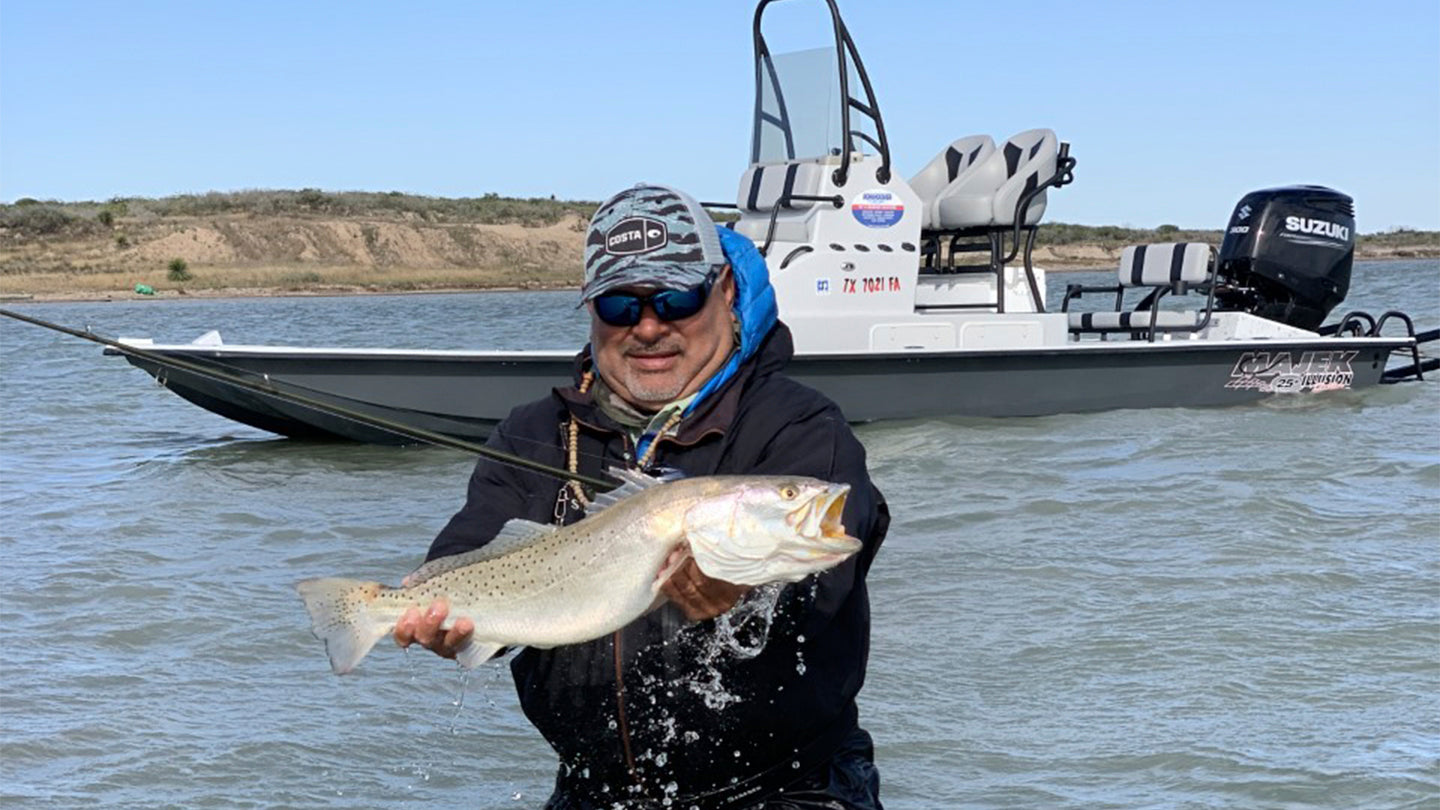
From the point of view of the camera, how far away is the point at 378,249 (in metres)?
76.2

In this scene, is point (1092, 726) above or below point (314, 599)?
below

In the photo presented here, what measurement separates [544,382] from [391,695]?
692 cm

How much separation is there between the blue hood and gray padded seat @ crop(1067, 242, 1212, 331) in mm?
12316

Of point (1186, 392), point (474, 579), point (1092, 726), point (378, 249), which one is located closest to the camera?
point (474, 579)

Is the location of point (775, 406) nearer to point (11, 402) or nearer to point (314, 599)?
point (314, 599)

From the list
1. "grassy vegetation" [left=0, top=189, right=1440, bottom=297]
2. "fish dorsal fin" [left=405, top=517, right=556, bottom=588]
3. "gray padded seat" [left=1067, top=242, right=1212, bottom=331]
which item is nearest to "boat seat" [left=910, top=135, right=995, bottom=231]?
"gray padded seat" [left=1067, top=242, right=1212, bottom=331]

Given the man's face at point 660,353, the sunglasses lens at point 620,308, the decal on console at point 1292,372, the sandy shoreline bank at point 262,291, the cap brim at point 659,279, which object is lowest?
the sandy shoreline bank at point 262,291

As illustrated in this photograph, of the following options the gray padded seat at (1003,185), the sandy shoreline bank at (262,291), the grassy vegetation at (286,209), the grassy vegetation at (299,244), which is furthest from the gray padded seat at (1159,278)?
the grassy vegetation at (286,209)

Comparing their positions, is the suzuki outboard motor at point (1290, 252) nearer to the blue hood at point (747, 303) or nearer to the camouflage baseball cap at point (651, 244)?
the blue hood at point (747, 303)

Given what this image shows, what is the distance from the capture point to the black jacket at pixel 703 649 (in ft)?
11.2

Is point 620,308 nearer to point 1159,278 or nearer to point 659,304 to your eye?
point 659,304

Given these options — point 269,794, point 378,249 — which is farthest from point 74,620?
point 378,249

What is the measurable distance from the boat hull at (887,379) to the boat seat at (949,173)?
4.95 feet

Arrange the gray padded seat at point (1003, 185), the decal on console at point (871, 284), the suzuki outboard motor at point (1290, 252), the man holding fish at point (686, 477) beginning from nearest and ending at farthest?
the man holding fish at point (686, 477)
the decal on console at point (871, 284)
the gray padded seat at point (1003, 185)
the suzuki outboard motor at point (1290, 252)
